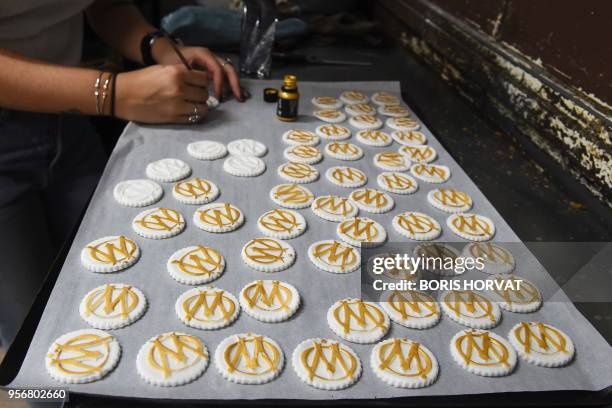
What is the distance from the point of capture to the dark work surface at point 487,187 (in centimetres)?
75

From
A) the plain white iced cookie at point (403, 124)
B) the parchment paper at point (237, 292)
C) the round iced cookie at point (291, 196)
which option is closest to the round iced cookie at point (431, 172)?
the parchment paper at point (237, 292)

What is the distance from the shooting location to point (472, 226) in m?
1.16

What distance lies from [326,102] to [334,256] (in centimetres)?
92

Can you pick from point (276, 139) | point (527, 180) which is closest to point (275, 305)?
point (276, 139)

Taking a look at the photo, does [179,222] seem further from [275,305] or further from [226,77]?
[226,77]

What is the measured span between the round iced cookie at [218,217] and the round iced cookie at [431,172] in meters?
0.57

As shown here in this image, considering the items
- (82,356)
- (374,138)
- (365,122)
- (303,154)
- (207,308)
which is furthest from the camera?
(365,122)

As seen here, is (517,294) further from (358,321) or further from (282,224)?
(282,224)

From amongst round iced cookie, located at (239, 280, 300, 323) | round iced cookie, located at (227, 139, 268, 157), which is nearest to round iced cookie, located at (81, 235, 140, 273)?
round iced cookie, located at (239, 280, 300, 323)

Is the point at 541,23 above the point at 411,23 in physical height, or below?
above

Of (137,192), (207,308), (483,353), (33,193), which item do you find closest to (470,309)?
(483,353)

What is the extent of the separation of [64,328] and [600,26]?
Result: 144cm

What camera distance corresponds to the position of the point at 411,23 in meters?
2.26

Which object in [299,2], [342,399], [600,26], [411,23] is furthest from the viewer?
[299,2]
